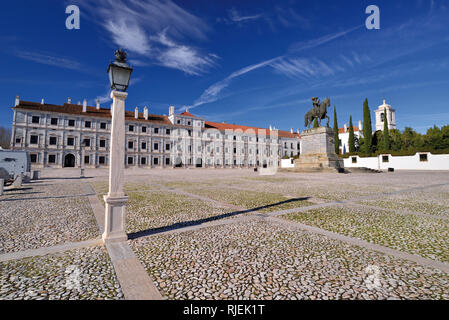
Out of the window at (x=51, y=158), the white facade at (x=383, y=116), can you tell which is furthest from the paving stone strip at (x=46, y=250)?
the white facade at (x=383, y=116)

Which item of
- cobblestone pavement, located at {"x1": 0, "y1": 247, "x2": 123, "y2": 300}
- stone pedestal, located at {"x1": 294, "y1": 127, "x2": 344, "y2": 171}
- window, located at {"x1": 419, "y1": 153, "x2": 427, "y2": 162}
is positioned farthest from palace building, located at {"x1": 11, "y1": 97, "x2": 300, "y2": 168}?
window, located at {"x1": 419, "y1": 153, "x2": 427, "y2": 162}

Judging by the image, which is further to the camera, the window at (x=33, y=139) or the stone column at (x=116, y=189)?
the window at (x=33, y=139)

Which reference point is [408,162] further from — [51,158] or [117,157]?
[51,158]

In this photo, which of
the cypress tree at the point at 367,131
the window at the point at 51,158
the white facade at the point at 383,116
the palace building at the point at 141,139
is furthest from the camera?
the white facade at the point at 383,116

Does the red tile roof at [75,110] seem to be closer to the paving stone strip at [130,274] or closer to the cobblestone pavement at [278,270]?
the paving stone strip at [130,274]

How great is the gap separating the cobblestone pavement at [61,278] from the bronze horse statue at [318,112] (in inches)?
1037

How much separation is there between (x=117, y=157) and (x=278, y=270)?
3.19 metres

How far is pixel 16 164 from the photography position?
1527 cm

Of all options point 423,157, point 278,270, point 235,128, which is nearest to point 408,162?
point 423,157

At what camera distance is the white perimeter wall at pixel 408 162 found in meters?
30.5

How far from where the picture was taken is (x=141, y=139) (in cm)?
4916
